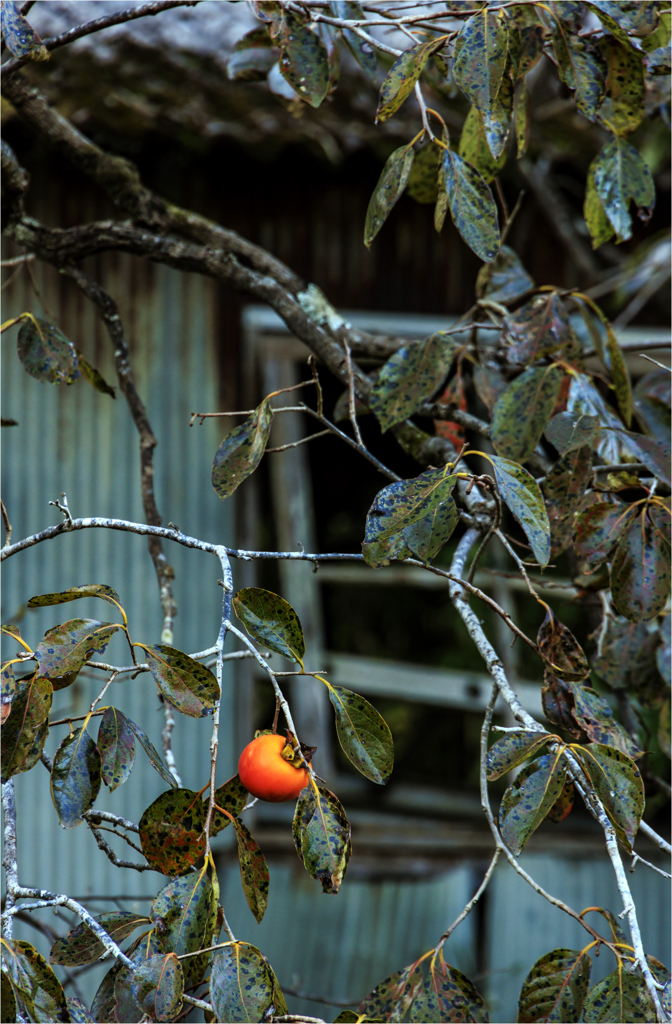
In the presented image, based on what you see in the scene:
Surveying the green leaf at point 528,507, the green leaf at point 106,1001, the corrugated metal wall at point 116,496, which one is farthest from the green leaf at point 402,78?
the corrugated metal wall at point 116,496

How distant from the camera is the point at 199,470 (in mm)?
1978

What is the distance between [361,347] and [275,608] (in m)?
0.65

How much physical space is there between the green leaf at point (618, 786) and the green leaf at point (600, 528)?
0.25 metres

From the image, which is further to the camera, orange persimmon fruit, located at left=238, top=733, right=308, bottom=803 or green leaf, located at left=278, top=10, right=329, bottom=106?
green leaf, located at left=278, top=10, right=329, bottom=106

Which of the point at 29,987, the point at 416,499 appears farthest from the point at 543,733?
the point at 29,987

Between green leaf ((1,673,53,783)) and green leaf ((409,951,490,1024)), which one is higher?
green leaf ((1,673,53,783))

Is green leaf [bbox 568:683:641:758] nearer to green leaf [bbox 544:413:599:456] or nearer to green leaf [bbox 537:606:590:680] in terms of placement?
green leaf [bbox 537:606:590:680]

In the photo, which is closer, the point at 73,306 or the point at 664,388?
the point at 664,388

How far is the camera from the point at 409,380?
3.11ft

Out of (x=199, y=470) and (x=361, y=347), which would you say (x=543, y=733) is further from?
(x=199, y=470)

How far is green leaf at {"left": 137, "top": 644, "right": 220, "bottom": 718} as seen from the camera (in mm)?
601

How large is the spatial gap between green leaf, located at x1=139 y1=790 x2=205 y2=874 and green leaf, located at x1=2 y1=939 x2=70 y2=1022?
104 millimetres

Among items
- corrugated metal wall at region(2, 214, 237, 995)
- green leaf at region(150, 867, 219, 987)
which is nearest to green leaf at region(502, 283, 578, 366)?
green leaf at region(150, 867, 219, 987)

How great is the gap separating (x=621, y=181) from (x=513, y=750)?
2.52ft
